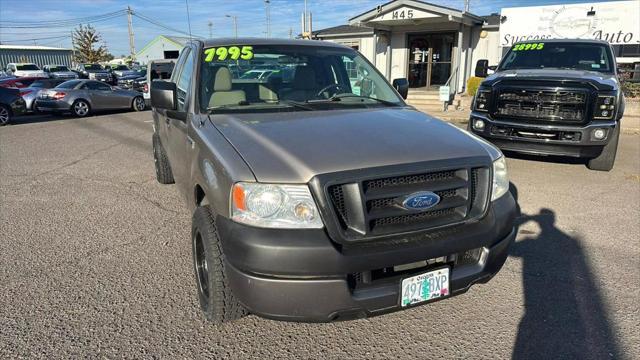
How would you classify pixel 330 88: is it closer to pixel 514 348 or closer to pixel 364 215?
pixel 364 215

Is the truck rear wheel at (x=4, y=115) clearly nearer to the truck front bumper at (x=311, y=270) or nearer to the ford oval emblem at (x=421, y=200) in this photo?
the truck front bumper at (x=311, y=270)

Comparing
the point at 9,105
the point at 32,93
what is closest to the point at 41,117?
the point at 32,93

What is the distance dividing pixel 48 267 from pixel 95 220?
1.17m

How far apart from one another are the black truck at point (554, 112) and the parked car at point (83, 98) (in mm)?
14146

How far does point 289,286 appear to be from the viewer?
2143 mm

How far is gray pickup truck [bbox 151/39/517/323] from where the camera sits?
2.14m

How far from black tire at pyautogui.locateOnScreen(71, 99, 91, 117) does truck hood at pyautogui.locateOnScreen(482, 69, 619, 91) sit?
46.7ft

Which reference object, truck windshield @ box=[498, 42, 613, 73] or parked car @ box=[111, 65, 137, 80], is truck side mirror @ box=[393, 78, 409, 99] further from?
parked car @ box=[111, 65, 137, 80]

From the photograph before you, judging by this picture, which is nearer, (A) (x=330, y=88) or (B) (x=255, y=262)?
Answer: (B) (x=255, y=262)

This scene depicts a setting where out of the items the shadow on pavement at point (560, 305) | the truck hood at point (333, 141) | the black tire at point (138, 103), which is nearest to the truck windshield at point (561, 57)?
the shadow on pavement at point (560, 305)

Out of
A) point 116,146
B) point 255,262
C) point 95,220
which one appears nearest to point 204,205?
point 255,262

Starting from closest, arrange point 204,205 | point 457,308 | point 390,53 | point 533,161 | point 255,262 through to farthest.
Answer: point 255,262 → point 204,205 → point 457,308 → point 533,161 → point 390,53

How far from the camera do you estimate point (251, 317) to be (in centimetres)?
291

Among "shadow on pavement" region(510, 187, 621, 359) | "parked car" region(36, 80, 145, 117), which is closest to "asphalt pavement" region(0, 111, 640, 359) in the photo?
"shadow on pavement" region(510, 187, 621, 359)
